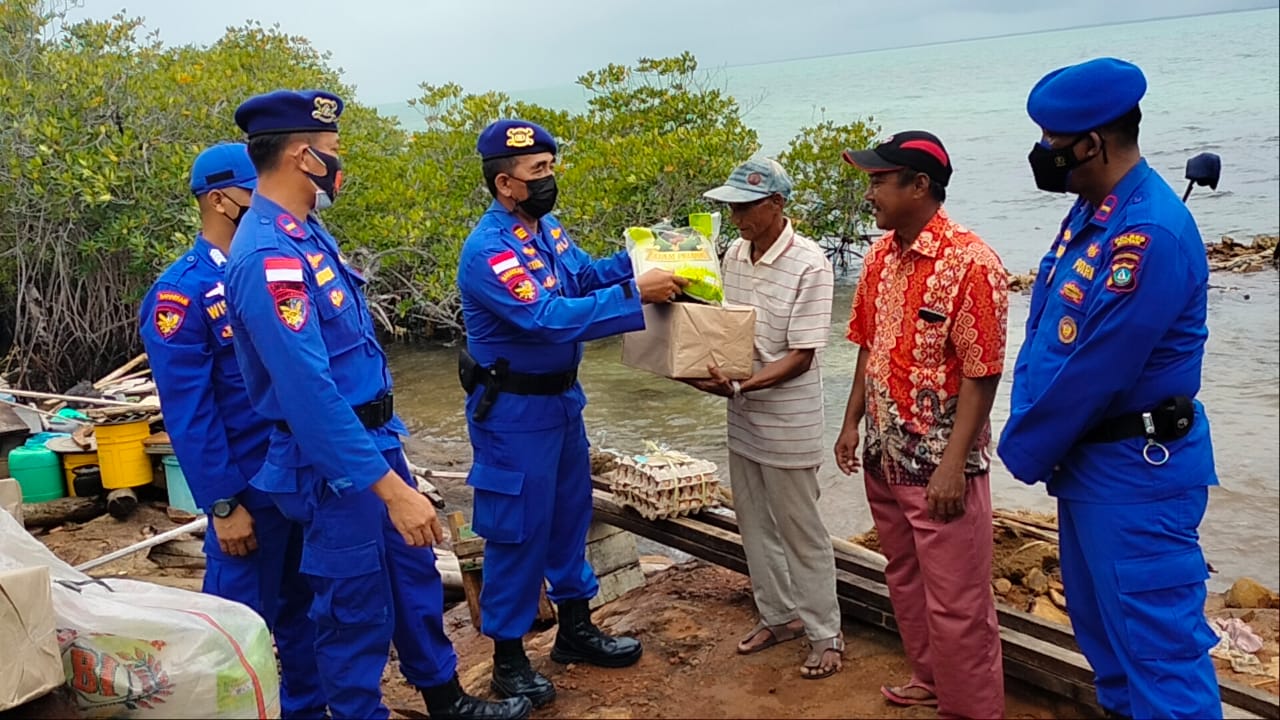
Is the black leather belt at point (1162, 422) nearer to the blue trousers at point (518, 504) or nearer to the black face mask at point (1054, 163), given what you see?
the black face mask at point (1054, 163)

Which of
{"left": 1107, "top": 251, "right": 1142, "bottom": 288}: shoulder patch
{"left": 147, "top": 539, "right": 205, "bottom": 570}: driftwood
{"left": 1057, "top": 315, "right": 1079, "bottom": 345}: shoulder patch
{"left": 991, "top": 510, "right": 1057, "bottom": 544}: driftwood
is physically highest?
{"left": 1107, "top": 251, "right": 1142, "bottom": 288}: shoulder patch

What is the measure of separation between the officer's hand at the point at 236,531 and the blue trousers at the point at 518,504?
849mm

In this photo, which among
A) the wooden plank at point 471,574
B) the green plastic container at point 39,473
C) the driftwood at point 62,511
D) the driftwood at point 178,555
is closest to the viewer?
the wooden plank at point 471,574

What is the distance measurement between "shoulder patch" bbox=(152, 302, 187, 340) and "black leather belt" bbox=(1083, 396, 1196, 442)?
317 cm

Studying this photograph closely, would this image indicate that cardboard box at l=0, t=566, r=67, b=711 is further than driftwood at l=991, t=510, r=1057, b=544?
No

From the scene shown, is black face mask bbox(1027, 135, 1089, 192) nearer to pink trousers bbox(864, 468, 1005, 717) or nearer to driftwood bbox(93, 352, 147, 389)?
pink trousers bbox(864, 468, 1005, 717)

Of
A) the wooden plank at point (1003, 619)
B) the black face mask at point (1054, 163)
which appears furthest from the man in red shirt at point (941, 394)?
the black face mask at point (1054, 163)

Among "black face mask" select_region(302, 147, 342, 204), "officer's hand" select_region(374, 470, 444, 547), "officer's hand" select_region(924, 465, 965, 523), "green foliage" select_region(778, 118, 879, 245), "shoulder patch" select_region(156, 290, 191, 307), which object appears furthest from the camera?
"green foliage" select_region(778, 118, 879, 245)

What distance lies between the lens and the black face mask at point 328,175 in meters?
3.31

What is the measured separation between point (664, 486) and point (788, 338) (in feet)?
3.93

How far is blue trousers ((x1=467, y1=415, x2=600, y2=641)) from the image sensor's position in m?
3.99

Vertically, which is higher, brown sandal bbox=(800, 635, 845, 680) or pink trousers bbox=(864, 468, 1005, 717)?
pink trousers bbox=(864, 468, 1005, 717)

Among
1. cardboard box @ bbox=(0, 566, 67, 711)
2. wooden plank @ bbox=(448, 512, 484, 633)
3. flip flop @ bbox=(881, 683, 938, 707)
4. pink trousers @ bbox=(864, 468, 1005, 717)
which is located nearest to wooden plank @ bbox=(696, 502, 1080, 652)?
pink trousers @ bbox=(864, 468, 1005, 717)

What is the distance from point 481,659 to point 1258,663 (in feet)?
11.6
